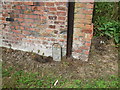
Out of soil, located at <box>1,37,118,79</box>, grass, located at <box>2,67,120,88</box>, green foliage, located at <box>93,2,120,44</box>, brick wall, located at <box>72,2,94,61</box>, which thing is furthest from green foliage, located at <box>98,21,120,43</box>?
grass, located at <box>2,67,120,88</box>

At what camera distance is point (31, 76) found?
8.46ft

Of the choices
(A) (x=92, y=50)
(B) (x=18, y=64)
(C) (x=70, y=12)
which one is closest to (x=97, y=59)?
(A) (x=92, y=50)

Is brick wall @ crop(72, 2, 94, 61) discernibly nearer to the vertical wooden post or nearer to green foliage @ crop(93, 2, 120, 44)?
the vertical wooden post

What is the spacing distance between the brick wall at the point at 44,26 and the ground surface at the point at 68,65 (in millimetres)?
168

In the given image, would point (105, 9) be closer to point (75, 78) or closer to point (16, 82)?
point (75, 78)

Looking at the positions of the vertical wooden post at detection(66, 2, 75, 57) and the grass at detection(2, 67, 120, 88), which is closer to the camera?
the grass at detection(2, 67, 120, 88)

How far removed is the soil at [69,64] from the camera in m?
2.66

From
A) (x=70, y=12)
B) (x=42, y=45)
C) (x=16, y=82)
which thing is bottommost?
(x=16, y=82)

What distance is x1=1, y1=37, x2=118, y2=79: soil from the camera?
266 centimetres

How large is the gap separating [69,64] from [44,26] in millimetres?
923

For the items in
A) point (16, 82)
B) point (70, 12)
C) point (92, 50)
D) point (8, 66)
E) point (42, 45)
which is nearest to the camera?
point (16, 82)

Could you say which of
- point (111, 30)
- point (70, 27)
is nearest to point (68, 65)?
point (70, 27)

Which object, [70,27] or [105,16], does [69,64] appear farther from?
[105,16]

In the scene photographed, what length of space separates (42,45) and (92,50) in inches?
45.7
